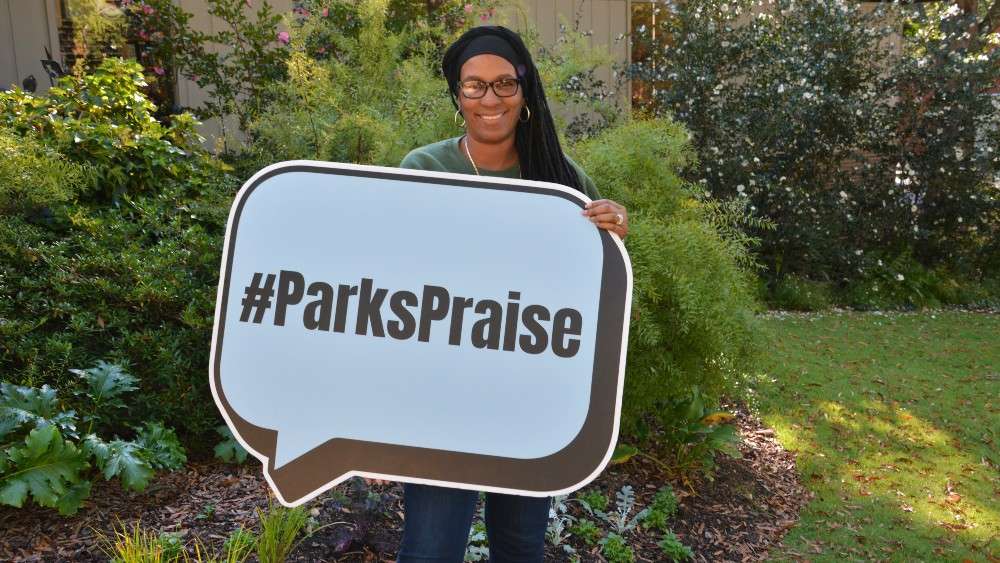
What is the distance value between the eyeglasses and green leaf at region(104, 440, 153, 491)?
1724 millimetres

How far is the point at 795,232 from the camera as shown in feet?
26.2

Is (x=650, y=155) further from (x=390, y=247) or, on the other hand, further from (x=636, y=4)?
(x=636, y=4)

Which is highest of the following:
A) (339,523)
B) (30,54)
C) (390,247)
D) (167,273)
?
(30,54)

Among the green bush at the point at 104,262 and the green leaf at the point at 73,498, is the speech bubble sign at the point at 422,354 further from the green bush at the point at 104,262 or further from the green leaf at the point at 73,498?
the green bush at the point at 104,262

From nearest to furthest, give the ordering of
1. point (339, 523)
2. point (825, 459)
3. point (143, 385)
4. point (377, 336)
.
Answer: point (377, 336), point (339, 523), point (143, 385), point (825, 459)

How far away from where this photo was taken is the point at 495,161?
83.1 inches

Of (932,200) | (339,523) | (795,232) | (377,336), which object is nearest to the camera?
(377,336)

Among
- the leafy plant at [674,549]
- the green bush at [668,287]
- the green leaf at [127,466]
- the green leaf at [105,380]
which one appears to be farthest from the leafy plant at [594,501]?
the green leaf at [105,380]

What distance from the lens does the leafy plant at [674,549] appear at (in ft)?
10.3

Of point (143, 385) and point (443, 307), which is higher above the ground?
point (443, 307)

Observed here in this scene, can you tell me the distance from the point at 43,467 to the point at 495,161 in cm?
184

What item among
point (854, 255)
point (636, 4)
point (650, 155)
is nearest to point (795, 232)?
point (854, 255)

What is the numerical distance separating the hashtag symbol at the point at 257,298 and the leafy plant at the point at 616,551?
5.92 feet

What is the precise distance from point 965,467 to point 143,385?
13.6 ft
